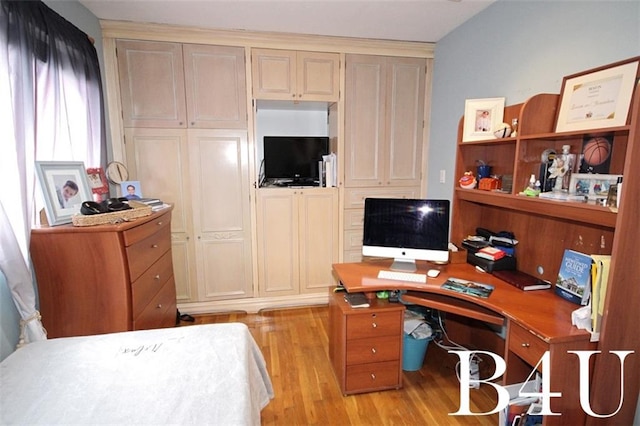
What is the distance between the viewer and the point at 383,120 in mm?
2979

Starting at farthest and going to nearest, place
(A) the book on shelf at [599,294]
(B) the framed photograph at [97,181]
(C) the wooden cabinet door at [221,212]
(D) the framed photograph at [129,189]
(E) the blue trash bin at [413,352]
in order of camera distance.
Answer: (C) the wooden cabinet door at [221,212], (D) the framed photograph at [129,189], (E) the blue trash bin at [413,352], (B) the framed photograph at [97,181], (A) the book on shelf at [599,294]

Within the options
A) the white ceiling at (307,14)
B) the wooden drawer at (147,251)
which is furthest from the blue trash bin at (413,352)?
the white ceiling at (307,14)

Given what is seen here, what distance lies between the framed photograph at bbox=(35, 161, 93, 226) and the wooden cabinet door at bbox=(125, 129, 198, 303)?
2.71 ft

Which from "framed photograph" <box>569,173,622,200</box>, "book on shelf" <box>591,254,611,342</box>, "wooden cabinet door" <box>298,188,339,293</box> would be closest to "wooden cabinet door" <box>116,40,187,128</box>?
"wooden cabinet door" <box>298,188,339,293</box>

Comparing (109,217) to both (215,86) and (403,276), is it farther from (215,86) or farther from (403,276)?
(403,276)

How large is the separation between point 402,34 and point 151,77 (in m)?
2.17

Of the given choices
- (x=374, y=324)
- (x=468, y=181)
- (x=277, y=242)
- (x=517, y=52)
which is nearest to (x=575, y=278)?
(x=468, y=181)

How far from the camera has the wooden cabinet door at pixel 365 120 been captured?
9.43 ft

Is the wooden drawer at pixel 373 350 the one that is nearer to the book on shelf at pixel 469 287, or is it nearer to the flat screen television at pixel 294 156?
the book on shelf at pixel 469 287

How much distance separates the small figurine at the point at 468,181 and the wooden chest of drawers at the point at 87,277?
2122 mm

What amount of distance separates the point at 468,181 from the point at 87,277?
2.39 meters

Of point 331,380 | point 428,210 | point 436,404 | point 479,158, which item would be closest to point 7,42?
point 428,210

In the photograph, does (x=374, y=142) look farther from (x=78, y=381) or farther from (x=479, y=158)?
(x=78, y=381)

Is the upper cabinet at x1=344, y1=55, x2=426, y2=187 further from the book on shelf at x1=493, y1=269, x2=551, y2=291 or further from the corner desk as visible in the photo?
the book on shelf at x1=493, y1=269, x2=551, y2=291
